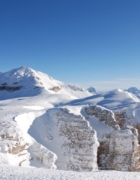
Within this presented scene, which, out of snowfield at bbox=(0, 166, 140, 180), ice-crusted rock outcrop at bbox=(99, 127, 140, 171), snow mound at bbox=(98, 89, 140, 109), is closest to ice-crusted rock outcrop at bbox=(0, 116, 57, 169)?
snowfield at bbox=(0, 166, 140, 180)

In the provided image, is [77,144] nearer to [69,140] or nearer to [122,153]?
[69,140]

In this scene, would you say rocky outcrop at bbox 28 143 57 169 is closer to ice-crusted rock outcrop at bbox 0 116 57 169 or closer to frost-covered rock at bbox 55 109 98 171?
ice-crusted rock outcrop at bbox 0 116 57 169

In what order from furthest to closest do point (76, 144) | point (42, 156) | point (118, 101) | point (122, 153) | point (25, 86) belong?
point (25, 86) → point (118, 101) → point (122, 153) → point (76, 144) → point (42, 156)

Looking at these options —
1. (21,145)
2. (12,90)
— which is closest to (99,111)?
(21,145)

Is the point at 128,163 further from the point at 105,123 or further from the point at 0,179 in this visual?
the point at 0,179

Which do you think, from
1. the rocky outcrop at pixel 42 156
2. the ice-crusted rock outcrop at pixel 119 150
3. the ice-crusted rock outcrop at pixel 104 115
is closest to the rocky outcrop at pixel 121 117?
the ice-crusted rock outcrop at pixel 104 115

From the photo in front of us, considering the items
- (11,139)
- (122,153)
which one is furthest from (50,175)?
(122,153)

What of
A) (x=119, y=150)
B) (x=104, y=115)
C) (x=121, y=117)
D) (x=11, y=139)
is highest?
(x=104, y=115)

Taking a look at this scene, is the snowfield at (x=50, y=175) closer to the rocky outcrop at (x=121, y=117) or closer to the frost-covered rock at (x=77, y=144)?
the frost-covered rock at (x=77, y=144)
